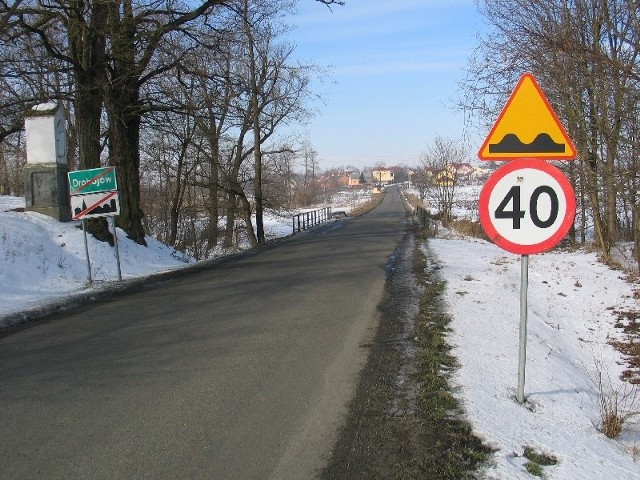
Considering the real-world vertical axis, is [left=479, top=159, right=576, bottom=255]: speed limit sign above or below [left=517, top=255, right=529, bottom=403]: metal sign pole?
above

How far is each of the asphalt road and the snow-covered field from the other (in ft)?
3.75

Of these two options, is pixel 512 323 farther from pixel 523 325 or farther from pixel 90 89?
pixel 90 89

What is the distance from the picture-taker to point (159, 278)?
436 inches

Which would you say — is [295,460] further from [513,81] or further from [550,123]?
[513,81]

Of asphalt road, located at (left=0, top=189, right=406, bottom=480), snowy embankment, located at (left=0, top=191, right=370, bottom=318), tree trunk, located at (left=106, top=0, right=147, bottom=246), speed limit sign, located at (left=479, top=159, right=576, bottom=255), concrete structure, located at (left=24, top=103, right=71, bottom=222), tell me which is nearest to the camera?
asphalt road, located at (left=0, top=189, right=406, bottom=480)

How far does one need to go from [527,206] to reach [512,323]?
364 cm

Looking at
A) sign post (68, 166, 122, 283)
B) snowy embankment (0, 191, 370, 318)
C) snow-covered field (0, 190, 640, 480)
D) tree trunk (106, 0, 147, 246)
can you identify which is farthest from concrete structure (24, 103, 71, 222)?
sign post (68, 166, 122, 283)

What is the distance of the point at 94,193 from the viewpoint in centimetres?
1012

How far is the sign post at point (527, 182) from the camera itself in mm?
4184

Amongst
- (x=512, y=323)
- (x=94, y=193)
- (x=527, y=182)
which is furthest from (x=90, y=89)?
(x=527, y=182)

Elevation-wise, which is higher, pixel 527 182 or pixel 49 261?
pixel 527 182

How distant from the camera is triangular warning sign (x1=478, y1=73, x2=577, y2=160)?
14.0 ft

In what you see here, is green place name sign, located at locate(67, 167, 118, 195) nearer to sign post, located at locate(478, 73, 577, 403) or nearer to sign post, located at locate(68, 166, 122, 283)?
sign post, located at locate(68, 166, 122, 283)

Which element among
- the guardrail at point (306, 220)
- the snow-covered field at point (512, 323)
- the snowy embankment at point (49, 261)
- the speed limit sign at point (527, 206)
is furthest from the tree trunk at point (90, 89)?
the guardrail at point (306, 220)
